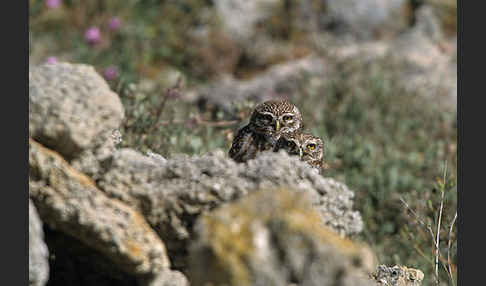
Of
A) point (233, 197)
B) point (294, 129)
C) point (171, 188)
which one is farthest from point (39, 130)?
point (294, 129)

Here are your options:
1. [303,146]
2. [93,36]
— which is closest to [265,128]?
[303,146]

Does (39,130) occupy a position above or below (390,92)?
above

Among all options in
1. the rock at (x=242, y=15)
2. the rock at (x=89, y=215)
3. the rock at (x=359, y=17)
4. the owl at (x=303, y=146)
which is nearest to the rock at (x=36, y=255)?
the rock at (x=89, y=215)

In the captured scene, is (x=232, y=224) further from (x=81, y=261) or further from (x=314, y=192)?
(x=81, y=261)

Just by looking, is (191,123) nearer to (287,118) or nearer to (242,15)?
(287,118)

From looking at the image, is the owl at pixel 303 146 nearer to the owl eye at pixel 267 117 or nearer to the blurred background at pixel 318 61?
the owl eye at pixel 267 117
